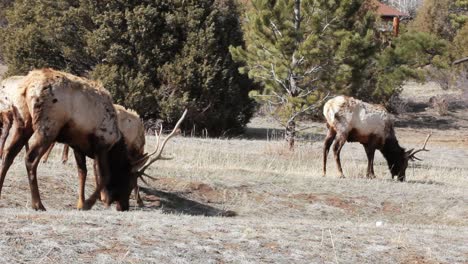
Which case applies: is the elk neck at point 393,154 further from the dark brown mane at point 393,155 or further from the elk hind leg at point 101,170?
the elk hind leg at point 101,170

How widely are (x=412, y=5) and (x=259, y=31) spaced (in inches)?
2974

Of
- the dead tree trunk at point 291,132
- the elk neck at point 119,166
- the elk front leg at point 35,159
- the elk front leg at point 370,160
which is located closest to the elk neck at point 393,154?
the elk front leg at point 370,160

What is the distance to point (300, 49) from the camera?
23.4 m

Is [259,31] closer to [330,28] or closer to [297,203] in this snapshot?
[330,28]

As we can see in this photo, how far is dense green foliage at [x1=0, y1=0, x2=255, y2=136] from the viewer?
30.0m

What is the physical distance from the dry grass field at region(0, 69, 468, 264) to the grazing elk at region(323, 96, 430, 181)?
70cm

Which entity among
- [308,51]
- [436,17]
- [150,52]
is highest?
[436,17]

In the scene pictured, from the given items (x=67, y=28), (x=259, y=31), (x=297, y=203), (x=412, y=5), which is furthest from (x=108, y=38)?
(x=412, y=5)

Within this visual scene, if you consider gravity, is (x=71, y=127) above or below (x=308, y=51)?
below

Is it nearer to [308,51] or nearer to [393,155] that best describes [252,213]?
[393,155]

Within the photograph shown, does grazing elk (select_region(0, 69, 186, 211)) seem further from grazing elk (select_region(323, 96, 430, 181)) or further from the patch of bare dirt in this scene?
grazing elk (select_region(323, 96, 430, 181))

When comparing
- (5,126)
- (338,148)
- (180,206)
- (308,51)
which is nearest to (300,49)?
(308,51)

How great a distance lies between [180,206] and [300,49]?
1033 cm

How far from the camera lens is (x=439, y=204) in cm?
1587
